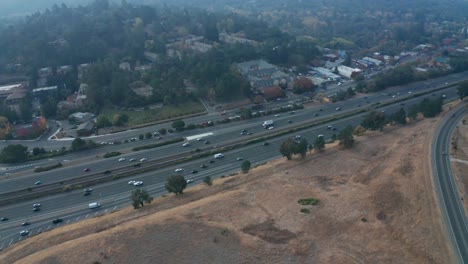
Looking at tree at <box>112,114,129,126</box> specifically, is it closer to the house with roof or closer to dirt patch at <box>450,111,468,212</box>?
the house with roof

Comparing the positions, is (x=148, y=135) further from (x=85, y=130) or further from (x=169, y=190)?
(x=169, y=190)

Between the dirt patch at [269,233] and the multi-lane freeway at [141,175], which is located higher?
the multi-lane freeway at [141,175]

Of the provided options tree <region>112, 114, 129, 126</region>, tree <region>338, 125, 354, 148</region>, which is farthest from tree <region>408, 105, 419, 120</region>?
tree <region>112, 114, 129, 126</region>

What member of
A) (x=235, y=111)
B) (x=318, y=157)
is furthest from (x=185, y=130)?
(x=318, y=157)

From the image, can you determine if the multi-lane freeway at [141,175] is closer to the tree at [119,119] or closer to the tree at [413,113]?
the tree at [119,119]

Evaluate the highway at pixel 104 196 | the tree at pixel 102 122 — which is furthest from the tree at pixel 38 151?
Result: the tree at pixel 102 122

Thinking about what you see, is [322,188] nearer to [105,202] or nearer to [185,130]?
[105,202]

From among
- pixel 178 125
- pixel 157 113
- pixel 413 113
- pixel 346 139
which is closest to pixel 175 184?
pixel 178 125
